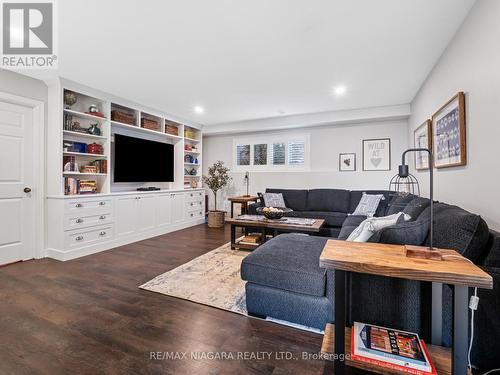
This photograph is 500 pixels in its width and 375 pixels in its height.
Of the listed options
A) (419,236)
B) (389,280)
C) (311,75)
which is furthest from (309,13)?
(389,280)

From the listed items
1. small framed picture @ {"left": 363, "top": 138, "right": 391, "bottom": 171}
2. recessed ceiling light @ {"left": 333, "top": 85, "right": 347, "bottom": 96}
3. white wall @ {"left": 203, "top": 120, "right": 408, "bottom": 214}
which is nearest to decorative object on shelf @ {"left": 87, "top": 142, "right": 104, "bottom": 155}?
white wall @ {"left": 203, "top": 120, "right": 408, "bottom": 214}

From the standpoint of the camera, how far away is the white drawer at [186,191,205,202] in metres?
5.50

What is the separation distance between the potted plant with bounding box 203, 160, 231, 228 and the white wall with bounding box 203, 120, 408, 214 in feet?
1.37

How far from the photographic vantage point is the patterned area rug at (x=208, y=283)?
2.18 metres

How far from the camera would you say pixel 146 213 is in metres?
4.50

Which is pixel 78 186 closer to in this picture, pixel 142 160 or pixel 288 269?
pixel 142 160

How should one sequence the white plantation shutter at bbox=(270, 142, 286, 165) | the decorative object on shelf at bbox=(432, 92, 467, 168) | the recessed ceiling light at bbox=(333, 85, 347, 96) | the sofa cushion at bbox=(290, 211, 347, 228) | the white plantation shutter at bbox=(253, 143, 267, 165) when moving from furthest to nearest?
1. the white plantation shutter at bbox=(253, 143, 267, 165)
2. the white plantation shutter at bbox=(270, 142, 286, 165)
3. the sofa cushion at bbox=(290, 211, 347, 228)
4. the recessed ceiling light at bbox=(333, 85, 347, 96)
5. the decorative object on shelf at bbox=(432, 92, 467, 168)

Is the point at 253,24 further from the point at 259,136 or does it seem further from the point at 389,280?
the point at 259,136

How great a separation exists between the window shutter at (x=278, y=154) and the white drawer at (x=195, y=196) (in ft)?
6.01

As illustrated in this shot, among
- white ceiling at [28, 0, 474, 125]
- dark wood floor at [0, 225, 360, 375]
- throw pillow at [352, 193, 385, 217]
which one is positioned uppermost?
white ceiling at [28, 0, 474, 125]

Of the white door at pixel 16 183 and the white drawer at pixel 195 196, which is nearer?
the white door at pixel 16 183

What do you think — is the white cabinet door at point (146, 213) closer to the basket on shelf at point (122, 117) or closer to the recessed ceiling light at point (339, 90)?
the basket on shelf at point (122, 117)

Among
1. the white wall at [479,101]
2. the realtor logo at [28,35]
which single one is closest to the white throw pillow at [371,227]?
the white wall at [479,101]

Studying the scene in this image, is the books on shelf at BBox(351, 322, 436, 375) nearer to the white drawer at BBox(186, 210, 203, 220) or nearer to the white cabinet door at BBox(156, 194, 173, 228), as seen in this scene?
the white cabinet door at BBox(156, 194, 173, 228)
